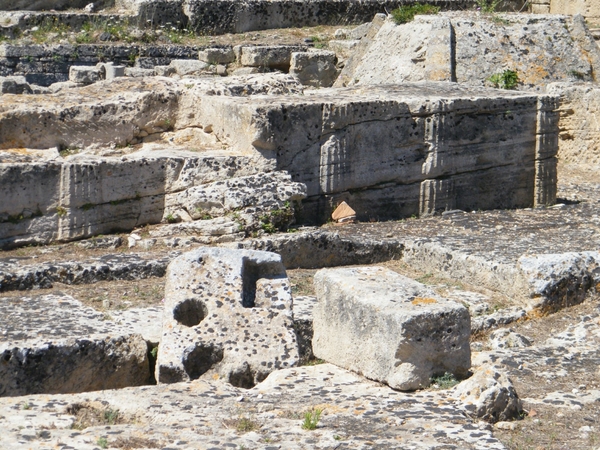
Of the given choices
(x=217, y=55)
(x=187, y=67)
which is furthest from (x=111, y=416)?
(x=217, y=55)

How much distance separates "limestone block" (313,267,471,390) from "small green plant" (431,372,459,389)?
26 millimetres

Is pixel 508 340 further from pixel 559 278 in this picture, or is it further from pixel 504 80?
pixel 504 80

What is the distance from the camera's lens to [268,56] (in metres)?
14.7

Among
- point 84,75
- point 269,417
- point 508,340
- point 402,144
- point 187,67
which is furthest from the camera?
point 187,67

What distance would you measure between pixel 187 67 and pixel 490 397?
10.6 meters

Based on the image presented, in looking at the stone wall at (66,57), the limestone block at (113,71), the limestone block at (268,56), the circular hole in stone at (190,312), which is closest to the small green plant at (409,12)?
the limestone block at (268,56)

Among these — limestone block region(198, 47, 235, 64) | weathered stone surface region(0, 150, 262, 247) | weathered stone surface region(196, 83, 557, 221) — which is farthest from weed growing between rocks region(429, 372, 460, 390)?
limestone block region(198, 47, 235, 64)

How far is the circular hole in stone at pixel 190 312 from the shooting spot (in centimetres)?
565

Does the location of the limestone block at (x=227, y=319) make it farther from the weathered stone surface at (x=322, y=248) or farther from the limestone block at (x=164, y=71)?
the limestone block at (x=164, y=71)

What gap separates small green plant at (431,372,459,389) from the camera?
482cm

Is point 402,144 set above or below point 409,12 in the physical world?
below

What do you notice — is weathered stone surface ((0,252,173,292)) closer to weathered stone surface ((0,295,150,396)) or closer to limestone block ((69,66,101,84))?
weathered stone surface ((0,295,150,396))

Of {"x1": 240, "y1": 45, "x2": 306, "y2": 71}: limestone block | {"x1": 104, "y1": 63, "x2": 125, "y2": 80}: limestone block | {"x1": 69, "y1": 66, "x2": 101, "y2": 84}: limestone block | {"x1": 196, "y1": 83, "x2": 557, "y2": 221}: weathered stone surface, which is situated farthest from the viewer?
{"x1": 240, "y1": 45, "x2": 306, "y2": 71}: limestone block

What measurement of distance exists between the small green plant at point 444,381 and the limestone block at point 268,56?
1033cm
